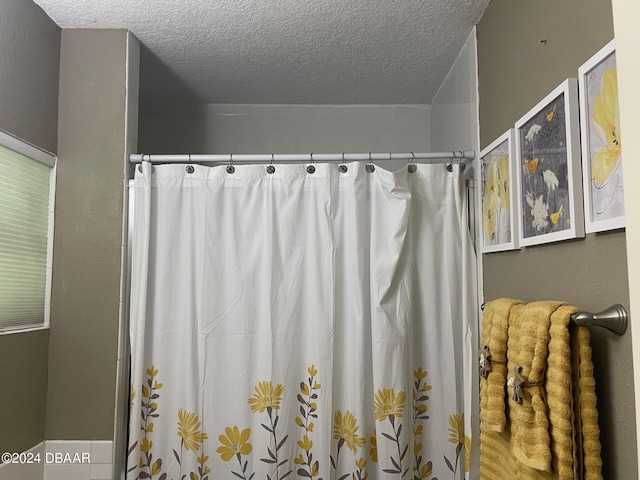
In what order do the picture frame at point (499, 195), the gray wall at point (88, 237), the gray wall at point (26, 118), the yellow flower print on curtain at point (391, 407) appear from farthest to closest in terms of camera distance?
the gray wall at point (88, 237) → the yellow flower print on curtain at point (391, 407) → the gray wall at point (26, 118) → the picture frame at point (499, 195)

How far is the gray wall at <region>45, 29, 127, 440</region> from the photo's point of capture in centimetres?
180

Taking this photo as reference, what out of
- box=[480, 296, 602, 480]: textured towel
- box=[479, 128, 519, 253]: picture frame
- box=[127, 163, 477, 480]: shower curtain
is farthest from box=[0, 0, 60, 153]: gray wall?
box=[480, 296, 602, 480]: textured towel

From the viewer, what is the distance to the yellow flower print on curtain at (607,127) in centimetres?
92

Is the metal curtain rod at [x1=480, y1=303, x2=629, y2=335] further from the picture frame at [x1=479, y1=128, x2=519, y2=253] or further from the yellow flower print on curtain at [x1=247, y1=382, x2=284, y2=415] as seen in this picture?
the yellow flower print on curtain at [x1=247, y1=382, x2=284, y2=415]

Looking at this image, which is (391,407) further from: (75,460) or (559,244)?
(75,460)

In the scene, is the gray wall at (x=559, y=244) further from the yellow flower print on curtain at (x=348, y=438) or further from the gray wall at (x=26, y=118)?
the gray wall at (x=26, y=118)

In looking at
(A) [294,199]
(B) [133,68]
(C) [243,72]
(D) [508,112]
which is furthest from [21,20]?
(D) [508,112]

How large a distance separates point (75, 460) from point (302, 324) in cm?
96

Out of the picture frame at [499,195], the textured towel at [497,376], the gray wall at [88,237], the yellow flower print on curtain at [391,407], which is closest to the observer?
the textured towel at [497,376]

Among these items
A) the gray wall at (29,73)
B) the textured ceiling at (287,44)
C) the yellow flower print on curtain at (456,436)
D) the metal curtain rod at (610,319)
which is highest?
the textured ceiling at (287,44)

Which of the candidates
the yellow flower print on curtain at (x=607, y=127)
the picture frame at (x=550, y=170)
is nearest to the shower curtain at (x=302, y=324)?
the picture frame at (x=550, y=170)

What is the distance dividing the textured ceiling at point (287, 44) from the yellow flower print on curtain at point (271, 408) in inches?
53.6

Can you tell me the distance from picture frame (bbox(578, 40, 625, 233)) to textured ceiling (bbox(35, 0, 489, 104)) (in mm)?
872

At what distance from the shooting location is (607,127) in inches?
37.4
